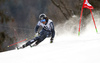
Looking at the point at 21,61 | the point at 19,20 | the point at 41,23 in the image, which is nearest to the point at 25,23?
the point at 19,20

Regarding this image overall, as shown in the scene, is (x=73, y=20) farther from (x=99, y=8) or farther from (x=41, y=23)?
(x=41, y=23)

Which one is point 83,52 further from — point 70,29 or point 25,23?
point 25,23

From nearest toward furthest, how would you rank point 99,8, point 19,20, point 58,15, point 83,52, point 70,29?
point 83,52
point 99,8
point 70,29
point 58,15
point 19,20

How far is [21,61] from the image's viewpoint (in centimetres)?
389

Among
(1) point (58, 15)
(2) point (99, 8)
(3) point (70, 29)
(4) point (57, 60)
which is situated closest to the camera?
(4) point (57, 60)

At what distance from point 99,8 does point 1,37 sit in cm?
775

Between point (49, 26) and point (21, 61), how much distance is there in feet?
9.40

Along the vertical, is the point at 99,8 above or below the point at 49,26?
above

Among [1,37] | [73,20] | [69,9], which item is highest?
[69,9]

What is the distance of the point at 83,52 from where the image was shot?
3805 millimetres

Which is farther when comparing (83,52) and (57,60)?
(83,52)

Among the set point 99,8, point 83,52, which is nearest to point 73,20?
point 99,8

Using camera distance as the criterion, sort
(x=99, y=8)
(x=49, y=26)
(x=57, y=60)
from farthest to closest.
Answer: (x=99, y=8), (x=49, y=26), (x=57, y=60)

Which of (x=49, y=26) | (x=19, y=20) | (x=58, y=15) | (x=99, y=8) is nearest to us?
(x=49, y=26)
